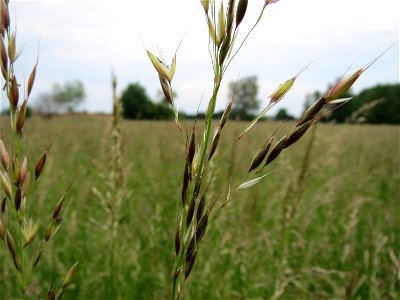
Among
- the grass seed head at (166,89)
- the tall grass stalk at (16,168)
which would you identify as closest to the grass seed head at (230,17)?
the grass seed head at (166,89)

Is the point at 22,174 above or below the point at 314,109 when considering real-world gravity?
below

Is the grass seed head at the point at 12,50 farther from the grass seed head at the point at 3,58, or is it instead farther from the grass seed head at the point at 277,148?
the grass seed head at the point at 277,148

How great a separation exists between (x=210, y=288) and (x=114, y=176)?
2.82 feet

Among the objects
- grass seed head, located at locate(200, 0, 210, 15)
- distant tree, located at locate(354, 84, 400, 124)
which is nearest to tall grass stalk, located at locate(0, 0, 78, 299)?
grass seed head, located at locate(200, 0, 210, 15)

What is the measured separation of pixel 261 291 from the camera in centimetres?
222

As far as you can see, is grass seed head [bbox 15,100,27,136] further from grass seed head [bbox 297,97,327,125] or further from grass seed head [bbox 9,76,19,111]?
grass seed head [bbox 297,97,327,125]

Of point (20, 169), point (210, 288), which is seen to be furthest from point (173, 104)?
point (210, 288)

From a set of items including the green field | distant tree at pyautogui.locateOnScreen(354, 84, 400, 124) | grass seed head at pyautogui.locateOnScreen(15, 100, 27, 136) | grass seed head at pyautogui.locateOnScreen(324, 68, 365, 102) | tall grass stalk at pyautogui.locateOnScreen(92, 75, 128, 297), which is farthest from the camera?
distant tree at pyautogui.locateOnScreen(354, 84, 400, 124)

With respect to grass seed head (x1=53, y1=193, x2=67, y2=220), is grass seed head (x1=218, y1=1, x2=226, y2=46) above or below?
above

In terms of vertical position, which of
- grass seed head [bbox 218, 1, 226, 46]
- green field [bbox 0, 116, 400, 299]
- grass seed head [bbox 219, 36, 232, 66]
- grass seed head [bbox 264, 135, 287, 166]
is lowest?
green field [bbox 0, 116, 400, 299]

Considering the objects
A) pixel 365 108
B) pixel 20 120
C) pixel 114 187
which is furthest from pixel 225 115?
pixel 365 108

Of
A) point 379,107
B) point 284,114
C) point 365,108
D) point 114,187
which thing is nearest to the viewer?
point 284,114

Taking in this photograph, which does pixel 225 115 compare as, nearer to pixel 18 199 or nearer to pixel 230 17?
pixel 230 17

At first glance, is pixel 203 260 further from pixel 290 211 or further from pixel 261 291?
pixel 290 211
